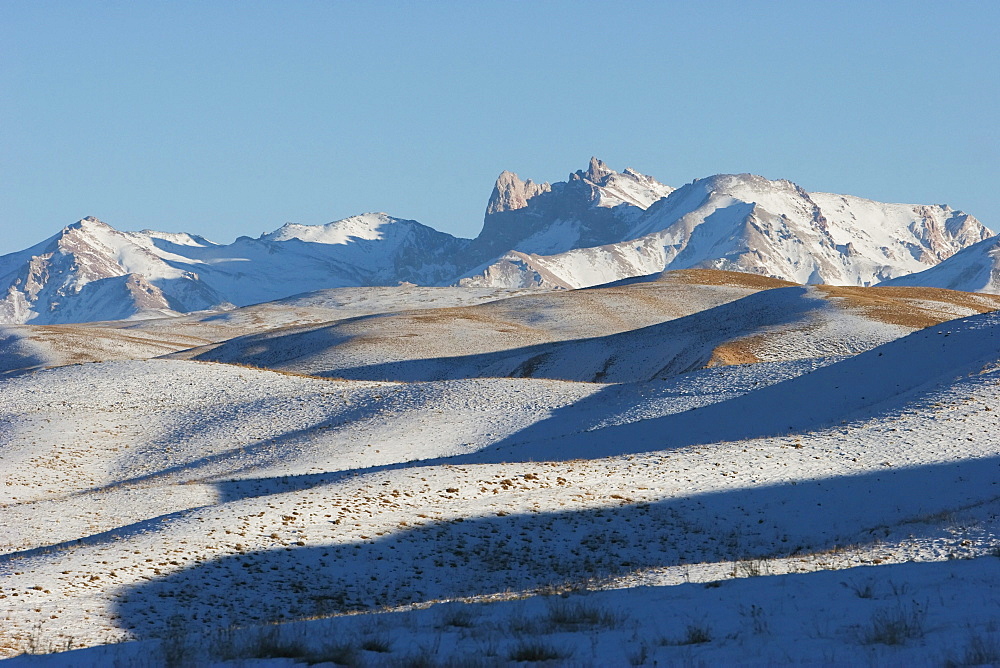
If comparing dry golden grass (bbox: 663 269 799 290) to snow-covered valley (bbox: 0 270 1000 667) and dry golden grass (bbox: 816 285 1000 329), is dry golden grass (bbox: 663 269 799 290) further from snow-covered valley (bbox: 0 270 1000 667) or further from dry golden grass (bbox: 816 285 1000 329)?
snow-covered valley (bbox: 0 270 1000 667)

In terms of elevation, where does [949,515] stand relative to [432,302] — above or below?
below

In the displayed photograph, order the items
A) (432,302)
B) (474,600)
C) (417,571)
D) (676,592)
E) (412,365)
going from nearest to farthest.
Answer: (676,592)
(474,600)
(417,571)
(412,365)
(432,302)

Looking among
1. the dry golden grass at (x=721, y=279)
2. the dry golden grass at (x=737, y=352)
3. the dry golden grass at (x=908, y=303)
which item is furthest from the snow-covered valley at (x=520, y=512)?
the dry golden grass at (x=721, y=279)

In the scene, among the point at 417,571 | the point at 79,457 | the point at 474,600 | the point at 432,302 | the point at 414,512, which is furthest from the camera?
the point at 432,302

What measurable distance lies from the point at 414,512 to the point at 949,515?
12.8m

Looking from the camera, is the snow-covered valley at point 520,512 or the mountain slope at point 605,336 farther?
the mountain slope at point 605,336

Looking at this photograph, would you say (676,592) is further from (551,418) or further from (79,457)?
(79,457)

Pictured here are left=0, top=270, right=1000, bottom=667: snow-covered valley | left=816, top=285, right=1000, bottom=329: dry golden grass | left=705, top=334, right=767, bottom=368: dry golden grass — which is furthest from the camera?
left=816, top=285, right=1000, bottom=329: dry golden grass

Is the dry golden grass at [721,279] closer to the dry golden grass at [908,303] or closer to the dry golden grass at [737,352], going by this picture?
the dry golden grass at [908,303]

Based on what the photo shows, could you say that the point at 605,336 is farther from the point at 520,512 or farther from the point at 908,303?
the point at 520,512

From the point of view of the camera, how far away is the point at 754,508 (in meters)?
27.7

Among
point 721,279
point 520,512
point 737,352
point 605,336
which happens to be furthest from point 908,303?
point 520,512

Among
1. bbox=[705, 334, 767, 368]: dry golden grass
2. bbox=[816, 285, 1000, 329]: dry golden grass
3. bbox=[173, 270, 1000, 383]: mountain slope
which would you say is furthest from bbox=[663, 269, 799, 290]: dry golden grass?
bbox=[705, 334, 767, 368]: dry golden grass

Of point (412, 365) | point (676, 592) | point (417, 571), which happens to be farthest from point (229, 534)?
point (412, 365)
